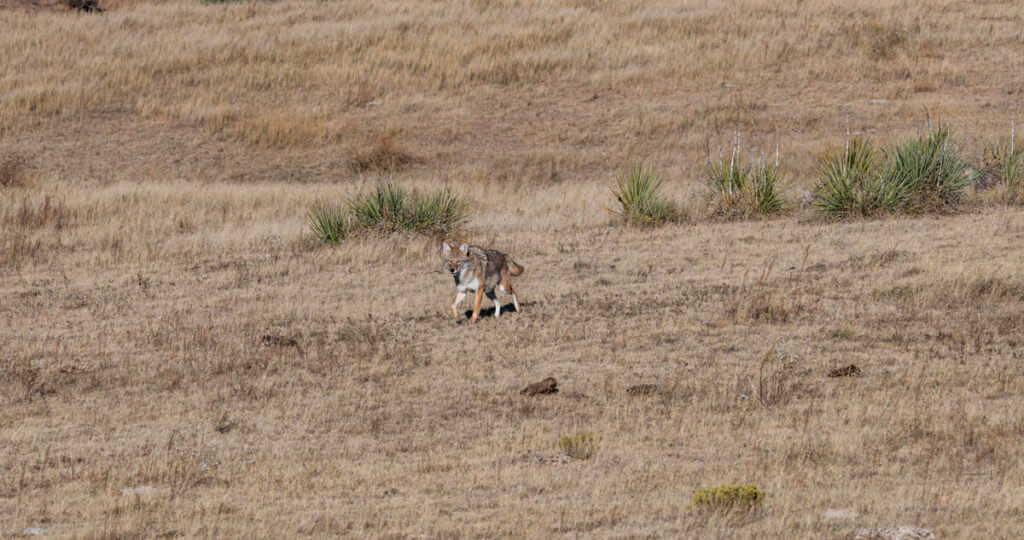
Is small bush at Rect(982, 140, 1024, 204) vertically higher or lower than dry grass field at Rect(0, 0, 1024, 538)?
higher

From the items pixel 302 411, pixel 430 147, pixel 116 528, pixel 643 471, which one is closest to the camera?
pixel 116 528

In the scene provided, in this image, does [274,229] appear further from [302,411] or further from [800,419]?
[800,419]

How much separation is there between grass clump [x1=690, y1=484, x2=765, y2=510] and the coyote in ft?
18.4

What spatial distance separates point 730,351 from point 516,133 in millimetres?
18730

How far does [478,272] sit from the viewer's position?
13336 millimetres

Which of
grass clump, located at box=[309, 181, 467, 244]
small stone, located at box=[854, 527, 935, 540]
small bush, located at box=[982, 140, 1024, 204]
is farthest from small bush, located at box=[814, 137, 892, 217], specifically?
small stone, located at box=[854, 527, 935, 540]

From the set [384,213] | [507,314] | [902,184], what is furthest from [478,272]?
[902,184]

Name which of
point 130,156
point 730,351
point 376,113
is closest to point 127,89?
point 130,156

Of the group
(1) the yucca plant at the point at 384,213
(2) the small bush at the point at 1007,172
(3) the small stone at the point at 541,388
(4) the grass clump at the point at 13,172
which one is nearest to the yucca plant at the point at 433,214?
(1) the yucca plant at the point at 384,213

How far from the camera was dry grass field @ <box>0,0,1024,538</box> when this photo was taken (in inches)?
336

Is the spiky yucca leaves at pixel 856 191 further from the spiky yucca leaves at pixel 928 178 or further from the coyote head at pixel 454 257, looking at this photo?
the coyote head at pixel 454 257

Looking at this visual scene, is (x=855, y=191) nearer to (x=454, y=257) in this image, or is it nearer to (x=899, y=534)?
(x=454, y=257)

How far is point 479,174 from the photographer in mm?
26891

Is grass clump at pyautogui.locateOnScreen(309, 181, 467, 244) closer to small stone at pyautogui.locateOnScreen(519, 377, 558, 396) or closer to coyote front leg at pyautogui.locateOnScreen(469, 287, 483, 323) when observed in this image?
coyote front leg at pyautogui.locateOnScreen(469, 287, 483, 323)
